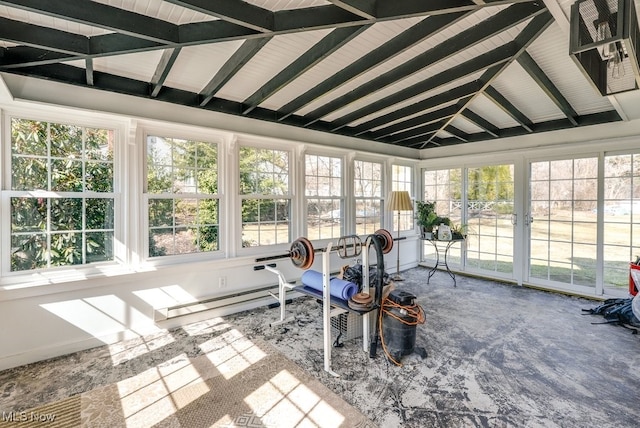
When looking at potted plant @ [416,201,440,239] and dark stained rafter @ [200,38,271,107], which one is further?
potted plant @ [416,201,440,239]

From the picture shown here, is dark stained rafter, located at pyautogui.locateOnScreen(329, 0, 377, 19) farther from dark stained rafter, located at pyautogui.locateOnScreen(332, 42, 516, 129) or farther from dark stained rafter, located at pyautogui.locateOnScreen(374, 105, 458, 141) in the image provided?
dark stained rafter, located at pyautogui.locateOnScreen(374, 105, 458, 141)

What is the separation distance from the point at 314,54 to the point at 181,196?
7.15 ft

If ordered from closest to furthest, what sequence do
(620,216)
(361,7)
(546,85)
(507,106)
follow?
(361,7) → (546,85) → (507,106) → (620,216)

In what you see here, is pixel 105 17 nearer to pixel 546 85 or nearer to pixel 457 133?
pixel 546 85

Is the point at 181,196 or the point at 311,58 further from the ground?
the point at 311,58

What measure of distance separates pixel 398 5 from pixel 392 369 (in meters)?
2.71

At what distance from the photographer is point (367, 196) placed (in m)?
5.42

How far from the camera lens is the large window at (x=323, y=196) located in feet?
15.1

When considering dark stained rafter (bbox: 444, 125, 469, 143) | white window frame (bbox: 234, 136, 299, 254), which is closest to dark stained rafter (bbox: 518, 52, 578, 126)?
dark stained rafter (bbox: 444, 125, 469, 143)

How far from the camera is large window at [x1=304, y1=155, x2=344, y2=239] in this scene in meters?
4.60

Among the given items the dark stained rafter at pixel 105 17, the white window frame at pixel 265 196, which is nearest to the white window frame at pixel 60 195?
the white window frame at pixel 265 196
